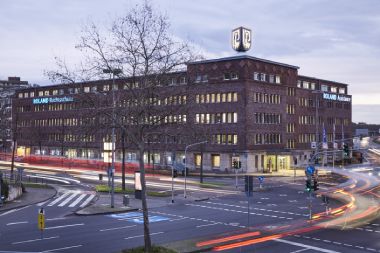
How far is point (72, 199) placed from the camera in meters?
49.0

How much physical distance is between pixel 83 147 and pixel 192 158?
34.2 metres

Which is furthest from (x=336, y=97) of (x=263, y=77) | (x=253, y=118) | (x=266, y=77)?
(x=253, y=118)

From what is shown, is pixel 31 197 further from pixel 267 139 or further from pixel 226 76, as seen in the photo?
pixel 267 139

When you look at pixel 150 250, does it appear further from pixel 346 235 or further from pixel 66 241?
pixel 346 235

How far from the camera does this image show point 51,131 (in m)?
125

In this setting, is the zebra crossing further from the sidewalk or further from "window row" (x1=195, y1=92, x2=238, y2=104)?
"window row" (x1=195, y1=92, x2=238, y2=104)

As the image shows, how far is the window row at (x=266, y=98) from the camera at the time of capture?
289 feet

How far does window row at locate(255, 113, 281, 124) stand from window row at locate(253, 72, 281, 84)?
21.9ft

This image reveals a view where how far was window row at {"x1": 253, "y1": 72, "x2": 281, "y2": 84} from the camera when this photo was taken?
292 feet

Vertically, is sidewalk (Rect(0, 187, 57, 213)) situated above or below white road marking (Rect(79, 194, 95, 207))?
above

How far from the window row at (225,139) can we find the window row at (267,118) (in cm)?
531

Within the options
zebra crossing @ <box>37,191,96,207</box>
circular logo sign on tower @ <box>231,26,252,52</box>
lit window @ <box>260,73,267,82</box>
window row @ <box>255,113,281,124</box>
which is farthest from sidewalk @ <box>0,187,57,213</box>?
circular logo sign on tower @ <box>231,26,252,52</box>

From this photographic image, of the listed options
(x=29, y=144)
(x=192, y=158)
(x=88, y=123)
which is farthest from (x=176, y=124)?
(x=29, y=144)

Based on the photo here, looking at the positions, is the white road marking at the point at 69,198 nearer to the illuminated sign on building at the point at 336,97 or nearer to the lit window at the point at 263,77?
the lit window at the point at 263,77
